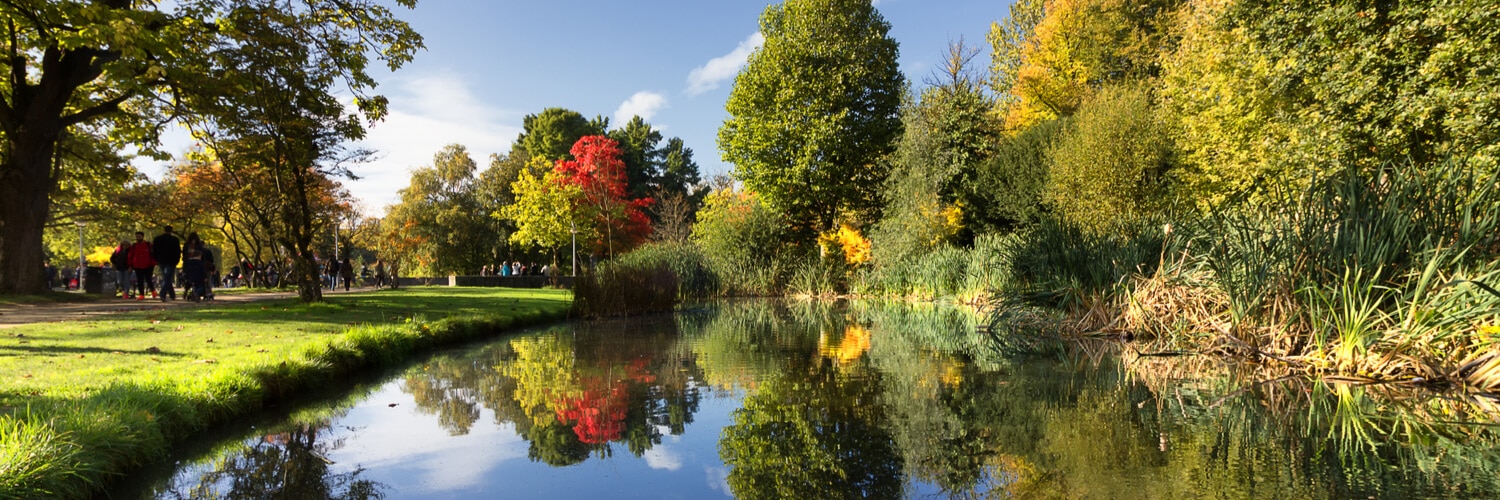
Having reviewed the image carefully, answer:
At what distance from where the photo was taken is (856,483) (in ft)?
10.5

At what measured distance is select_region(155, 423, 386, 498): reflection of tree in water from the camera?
3.25m

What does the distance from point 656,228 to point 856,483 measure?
31444 mm

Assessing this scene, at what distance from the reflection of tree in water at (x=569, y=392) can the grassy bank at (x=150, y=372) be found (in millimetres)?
862

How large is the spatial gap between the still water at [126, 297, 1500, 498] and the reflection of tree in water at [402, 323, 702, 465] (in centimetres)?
3

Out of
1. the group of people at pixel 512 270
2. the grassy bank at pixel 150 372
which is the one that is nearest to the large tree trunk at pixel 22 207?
the grassy bank at pixel 150 372

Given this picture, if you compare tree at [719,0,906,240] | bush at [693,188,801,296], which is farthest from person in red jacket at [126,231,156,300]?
tree at [719,0,906,240]

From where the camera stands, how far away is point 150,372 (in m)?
5.03

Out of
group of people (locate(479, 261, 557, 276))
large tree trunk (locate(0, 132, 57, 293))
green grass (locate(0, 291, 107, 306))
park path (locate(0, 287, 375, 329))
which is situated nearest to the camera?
park path (locate(0, 287, 375, 329))

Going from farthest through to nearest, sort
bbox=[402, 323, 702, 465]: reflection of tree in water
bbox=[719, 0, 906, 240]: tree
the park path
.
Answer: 1. bbox=[719, 0, 906, 240]: tree
2. the park path
3. bbox=[402, 323, 702, 465]: reflection of tree in water

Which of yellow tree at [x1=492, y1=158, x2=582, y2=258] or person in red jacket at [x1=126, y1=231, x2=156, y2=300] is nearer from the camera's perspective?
person in red jacket at [x1=126, y1=231, x2=156, y2=300]

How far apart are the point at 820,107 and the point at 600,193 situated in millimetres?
9617

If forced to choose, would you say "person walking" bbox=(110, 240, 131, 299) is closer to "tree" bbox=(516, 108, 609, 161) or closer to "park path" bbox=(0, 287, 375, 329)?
"park path" bbox=(0, 287, 375, 329)

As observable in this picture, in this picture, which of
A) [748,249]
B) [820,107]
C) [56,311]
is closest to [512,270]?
[748,249]

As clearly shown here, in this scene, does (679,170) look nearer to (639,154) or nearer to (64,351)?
(639,154)
